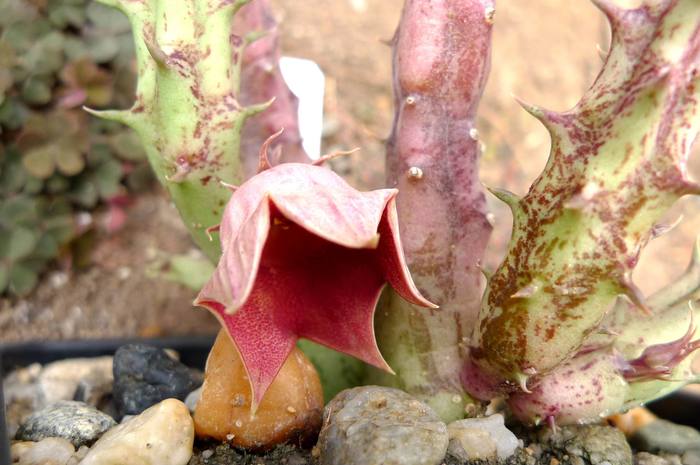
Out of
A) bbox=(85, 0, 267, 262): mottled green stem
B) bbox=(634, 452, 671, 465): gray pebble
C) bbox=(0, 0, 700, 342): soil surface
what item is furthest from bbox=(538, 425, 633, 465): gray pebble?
bbox=(0, 0, 700, 342): soil surface

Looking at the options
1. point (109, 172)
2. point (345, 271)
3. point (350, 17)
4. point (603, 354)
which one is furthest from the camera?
point (350, 17)

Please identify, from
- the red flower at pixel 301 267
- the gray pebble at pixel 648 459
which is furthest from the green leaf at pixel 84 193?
the gray pebble at pixel 648 459

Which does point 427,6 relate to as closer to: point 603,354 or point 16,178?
point 603,354

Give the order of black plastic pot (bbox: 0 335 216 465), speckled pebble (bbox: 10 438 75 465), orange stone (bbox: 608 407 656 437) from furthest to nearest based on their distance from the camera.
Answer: black plastic pot (bbox: 0 335 216 465), orange stone (bbox: 608 407 656 437), speckled pebble (bbox: 10 438 75 465)

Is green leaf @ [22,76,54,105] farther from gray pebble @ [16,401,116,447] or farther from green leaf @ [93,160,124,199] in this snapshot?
gray pebble @ [16,401,116,447]

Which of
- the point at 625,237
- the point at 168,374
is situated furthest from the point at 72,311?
the point at 625,237

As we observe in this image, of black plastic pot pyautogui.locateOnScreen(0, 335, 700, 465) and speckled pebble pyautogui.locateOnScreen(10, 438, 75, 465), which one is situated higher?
speckled pebble pyautogui.locateOnScreen(10, 438, 75, 465)

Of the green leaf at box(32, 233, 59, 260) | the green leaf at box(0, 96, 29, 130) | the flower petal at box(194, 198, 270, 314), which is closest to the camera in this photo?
the flower petal at box(194, 198, 270, 314)

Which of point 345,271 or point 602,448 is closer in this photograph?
point 345,271
